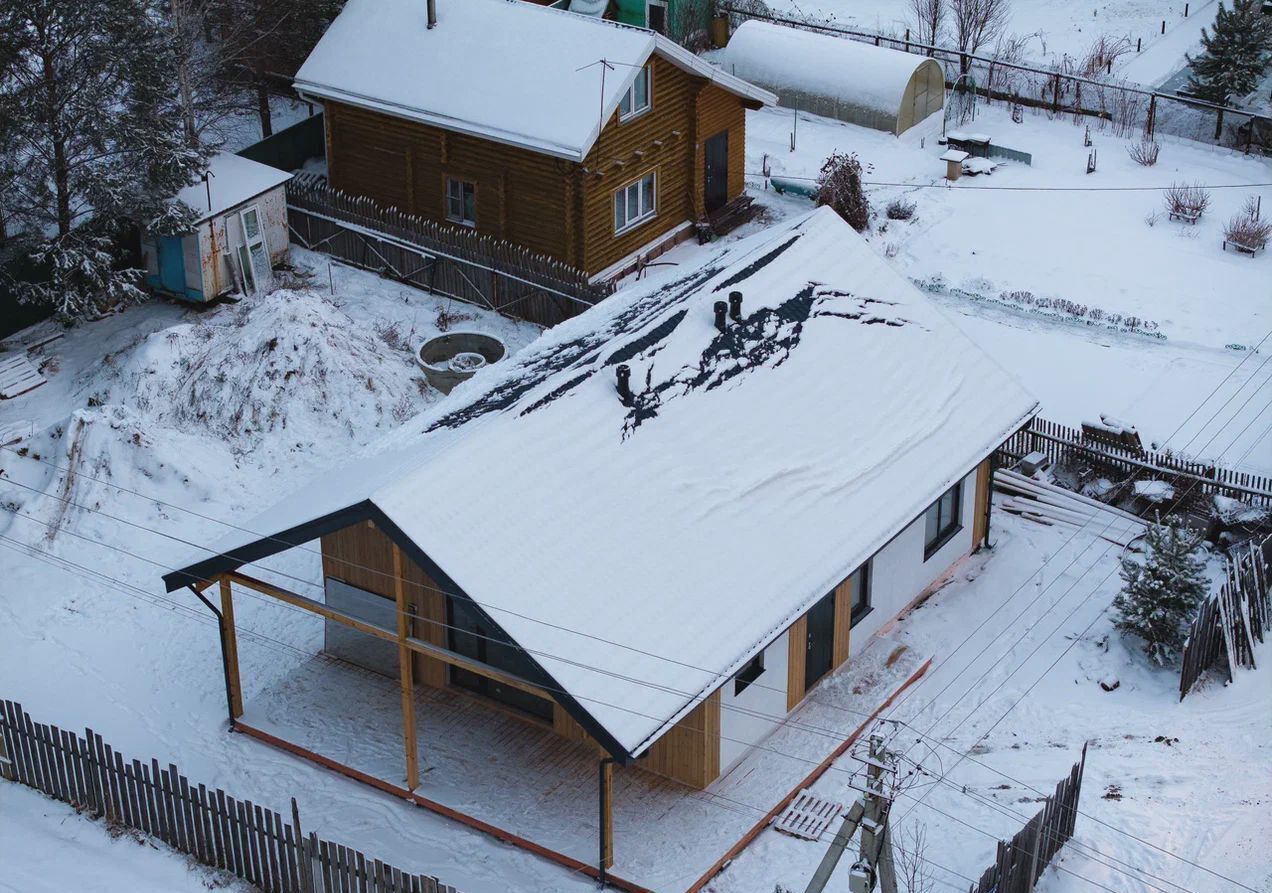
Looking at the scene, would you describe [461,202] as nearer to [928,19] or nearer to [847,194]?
[847,194]

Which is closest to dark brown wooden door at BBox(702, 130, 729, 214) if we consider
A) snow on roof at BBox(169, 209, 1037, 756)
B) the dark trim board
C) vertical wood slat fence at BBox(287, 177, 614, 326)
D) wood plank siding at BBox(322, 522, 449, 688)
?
vertical wood slat fence at BBox(287, 177, 614, 326)

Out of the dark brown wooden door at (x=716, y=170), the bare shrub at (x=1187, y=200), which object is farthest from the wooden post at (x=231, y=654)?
the bare shrub at (x=1187, y=200)

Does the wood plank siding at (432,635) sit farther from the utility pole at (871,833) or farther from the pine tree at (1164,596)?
the pine tree at (1164,596)

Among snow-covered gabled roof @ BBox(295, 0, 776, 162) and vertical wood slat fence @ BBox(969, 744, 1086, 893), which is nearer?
vertical wood slat fence @ BBox(969, 744, 1086, 893)

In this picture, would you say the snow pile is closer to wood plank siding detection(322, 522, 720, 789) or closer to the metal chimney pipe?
wood plank siding detection(322, 522, 720, 789)

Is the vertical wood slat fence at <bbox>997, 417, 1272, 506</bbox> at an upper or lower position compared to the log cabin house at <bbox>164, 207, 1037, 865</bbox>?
lower

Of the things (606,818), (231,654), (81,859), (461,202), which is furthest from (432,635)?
(461,202)
